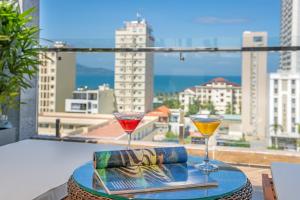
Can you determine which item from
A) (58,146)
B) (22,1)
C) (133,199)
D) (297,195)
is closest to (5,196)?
(133,199)

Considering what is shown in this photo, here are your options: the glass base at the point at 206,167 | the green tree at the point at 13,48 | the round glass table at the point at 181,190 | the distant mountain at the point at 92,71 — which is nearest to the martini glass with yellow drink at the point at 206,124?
the glass base at the point at 206,167

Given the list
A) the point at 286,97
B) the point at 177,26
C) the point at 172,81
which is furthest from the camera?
the point at 177,26

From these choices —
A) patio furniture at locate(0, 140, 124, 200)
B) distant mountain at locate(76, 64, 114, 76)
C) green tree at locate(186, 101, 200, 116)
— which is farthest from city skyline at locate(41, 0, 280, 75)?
patio furniture at locate(0, 140, 124, 200)

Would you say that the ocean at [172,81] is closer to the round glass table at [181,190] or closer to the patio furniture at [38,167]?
the patio furniture at [38,167]

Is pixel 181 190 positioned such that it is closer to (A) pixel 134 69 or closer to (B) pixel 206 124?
(B) pixel 206 124

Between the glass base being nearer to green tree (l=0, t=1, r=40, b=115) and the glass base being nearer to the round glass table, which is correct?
the round glass table

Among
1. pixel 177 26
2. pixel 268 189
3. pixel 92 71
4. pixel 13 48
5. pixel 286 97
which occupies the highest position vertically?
pixel 177 26

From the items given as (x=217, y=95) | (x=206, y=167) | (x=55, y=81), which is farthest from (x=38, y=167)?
(x=55, y=81)
